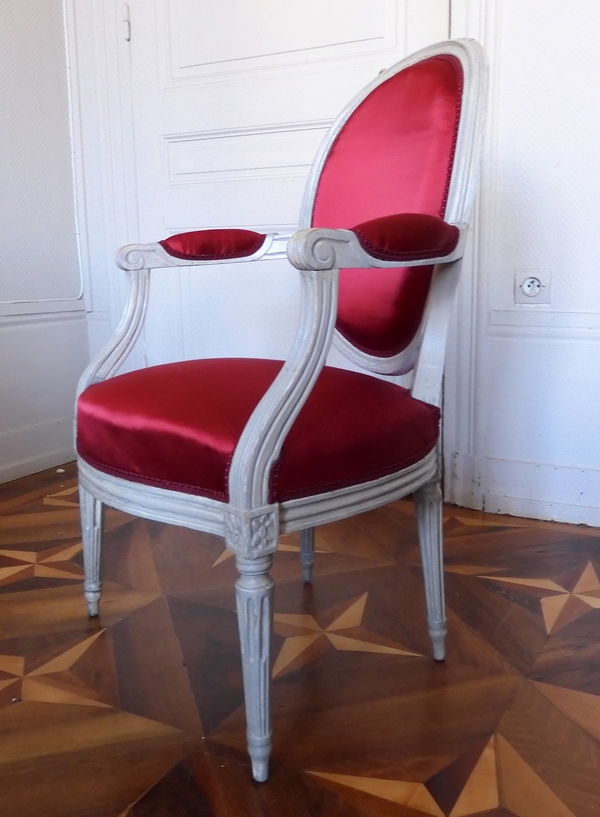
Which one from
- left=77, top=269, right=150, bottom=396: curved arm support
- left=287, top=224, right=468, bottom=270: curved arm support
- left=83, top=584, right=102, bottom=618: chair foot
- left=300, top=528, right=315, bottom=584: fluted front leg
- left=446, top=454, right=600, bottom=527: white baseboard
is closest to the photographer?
left=287, top=224, right=468, bottom=270: curved arm support

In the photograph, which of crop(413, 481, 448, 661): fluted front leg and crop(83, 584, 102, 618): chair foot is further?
crop(83, 584, 102, 618): chair foot

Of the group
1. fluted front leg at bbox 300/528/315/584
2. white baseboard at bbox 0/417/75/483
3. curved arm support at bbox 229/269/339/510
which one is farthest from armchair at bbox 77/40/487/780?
white baseboard at bbox 0/417/75/483

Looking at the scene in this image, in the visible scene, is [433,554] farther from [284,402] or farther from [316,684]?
[284,402]

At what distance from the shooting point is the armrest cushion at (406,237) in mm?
742

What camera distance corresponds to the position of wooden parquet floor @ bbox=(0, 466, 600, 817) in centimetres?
81

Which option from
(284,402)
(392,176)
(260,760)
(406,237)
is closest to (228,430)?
(284,402)

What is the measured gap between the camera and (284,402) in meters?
0.72

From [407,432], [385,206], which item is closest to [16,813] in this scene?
[407,432]

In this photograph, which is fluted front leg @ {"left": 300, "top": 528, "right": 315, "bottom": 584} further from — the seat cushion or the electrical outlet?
the electrical outlet

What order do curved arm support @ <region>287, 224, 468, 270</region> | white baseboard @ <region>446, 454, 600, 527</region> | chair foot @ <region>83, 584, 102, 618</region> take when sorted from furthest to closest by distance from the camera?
white baseboard @ <region>446, 454, 600, 527</region>, chair foot @ <region>83, 584, 102, 618</region>, curved arm support @ <region>287, 224, 468, 270</region>

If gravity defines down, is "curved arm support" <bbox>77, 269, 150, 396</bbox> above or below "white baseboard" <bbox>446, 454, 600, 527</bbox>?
above

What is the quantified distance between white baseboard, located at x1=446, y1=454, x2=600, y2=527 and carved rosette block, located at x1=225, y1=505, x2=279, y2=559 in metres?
1.07

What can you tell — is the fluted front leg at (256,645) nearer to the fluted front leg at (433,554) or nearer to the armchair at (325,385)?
the armchair at (325,385)

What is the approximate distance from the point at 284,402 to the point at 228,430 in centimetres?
7
